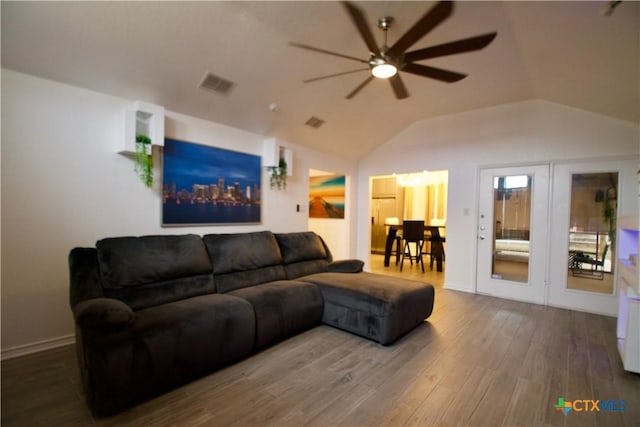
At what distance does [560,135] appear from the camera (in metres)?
3.92

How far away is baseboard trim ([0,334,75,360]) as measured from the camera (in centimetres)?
235

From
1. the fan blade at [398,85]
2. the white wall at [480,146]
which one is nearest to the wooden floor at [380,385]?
the white wall at [480,146]

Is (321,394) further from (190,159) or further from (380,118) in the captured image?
(380,118)

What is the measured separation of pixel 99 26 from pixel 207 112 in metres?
1.33

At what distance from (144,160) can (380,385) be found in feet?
9.96

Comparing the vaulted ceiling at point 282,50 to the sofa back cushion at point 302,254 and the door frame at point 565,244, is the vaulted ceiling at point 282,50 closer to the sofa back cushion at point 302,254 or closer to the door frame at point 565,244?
the door frame at point 565,244

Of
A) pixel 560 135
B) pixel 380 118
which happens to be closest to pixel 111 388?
pixel 380 118

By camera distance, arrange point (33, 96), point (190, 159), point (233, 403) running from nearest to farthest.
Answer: point (233, 403), point (33, 96), point (190, 159)

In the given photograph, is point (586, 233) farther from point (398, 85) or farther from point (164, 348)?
point (164, 348)

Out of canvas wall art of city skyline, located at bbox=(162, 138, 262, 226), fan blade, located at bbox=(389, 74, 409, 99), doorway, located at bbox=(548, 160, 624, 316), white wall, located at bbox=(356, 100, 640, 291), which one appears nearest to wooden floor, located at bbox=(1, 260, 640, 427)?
doorway, located at bbox=(548, 160, 624, 316)

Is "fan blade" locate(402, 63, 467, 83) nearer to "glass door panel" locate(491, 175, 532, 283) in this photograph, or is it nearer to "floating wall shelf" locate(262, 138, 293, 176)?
"floating wall shelf" locate(262, 138, 293, 176)

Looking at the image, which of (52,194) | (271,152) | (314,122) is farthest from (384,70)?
(52,194)

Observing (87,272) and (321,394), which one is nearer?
(321,394)

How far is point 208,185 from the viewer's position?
3.61 metres
